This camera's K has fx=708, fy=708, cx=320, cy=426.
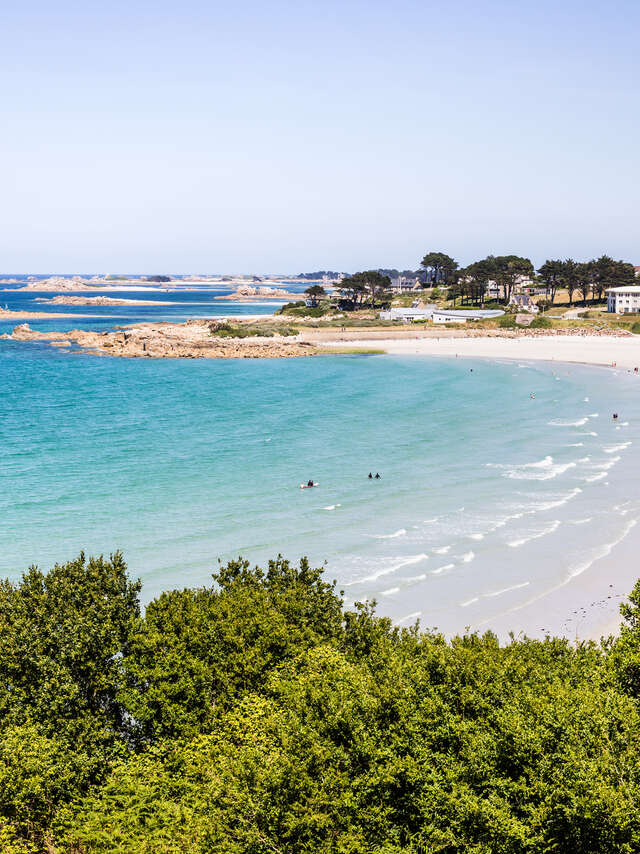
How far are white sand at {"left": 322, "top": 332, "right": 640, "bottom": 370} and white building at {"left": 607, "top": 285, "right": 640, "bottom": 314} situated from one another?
77.5 feet

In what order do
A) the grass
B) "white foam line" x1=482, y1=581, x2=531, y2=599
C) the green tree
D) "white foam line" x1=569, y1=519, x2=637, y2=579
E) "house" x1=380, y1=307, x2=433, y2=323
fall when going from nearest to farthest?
the green tree → "white foam line" x1=482, y1=581, x2=531, y2=599 → "white foam line" x1=569, y1=519, x2=637, y2=579 → the grass → "house" x1=380, y1=307, x2=433, y2=323

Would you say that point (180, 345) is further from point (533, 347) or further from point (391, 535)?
point (391, 535)

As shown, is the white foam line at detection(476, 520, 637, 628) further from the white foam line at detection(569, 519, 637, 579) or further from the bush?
the bush

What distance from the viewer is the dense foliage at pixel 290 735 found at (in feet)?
49.1

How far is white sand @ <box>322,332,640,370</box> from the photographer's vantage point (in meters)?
128

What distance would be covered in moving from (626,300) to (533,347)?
46.1m

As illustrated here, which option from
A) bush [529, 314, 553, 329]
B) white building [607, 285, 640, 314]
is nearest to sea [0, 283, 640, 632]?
bush [529, 314, 553, 329]

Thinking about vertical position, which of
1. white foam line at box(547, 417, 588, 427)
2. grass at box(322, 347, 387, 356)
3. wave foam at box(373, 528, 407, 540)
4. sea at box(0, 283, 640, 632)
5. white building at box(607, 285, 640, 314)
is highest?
white building at box(607, 285, 640, 314)

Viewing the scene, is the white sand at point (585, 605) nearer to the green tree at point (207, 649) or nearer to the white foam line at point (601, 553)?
the white foam line at point (601, 553)

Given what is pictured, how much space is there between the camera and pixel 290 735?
17312 mm

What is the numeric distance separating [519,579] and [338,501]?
15625 mm

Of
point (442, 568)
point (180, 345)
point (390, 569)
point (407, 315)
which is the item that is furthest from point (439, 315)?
point (390, 569)

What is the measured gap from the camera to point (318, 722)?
17.7 metres

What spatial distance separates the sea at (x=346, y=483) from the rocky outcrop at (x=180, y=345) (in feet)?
126
